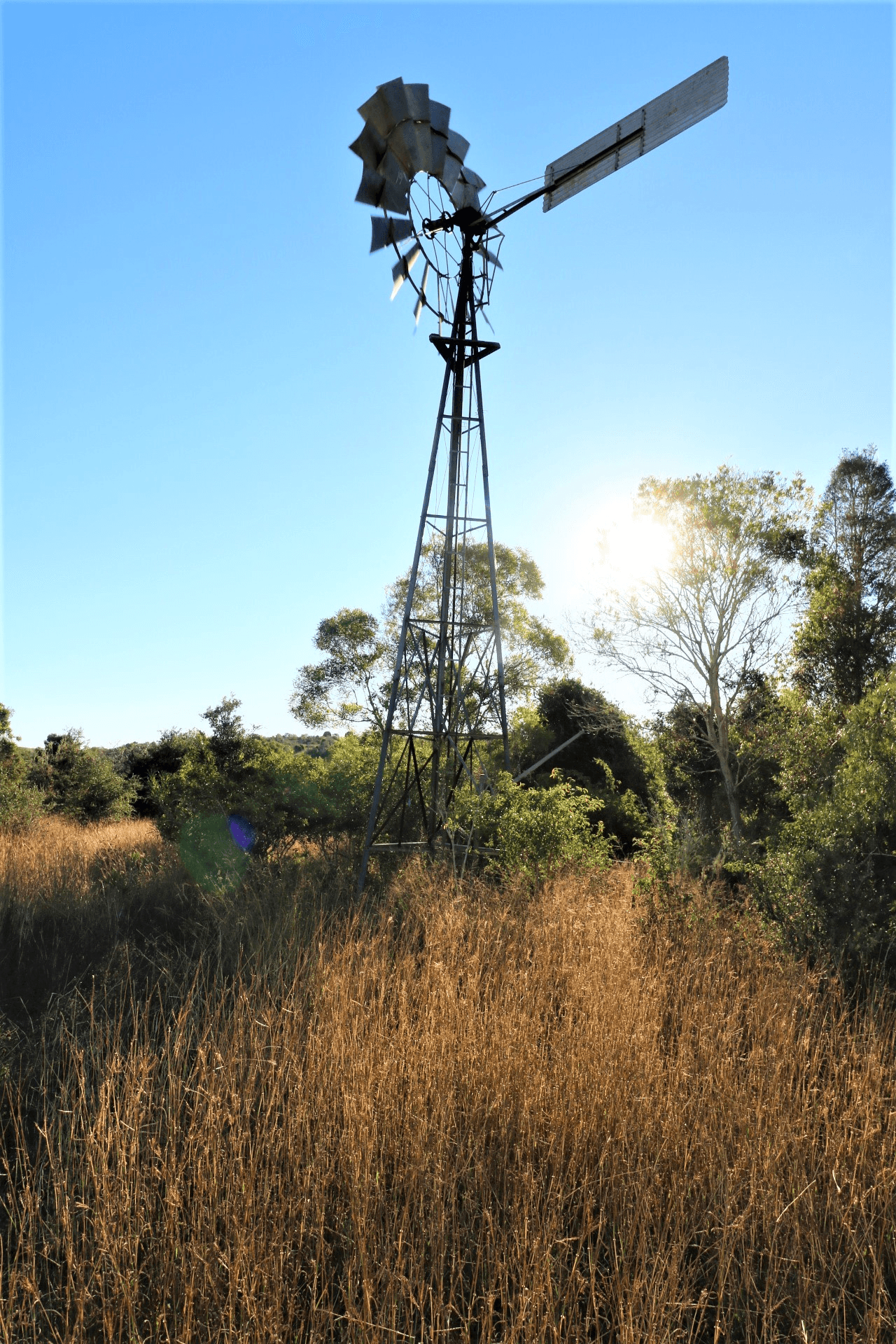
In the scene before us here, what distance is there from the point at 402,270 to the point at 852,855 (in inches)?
344

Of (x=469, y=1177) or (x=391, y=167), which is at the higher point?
(x=391, y=167)

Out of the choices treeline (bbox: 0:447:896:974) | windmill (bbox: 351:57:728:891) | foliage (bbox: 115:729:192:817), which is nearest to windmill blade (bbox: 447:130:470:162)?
windmill (bbox: 351:57:728:891)

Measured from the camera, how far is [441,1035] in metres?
3.94

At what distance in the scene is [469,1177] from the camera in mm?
3350

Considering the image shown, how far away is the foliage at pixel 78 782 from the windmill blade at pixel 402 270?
622 inches

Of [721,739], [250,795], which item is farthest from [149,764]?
[721,739]

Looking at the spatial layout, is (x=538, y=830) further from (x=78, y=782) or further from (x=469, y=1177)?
(x=78, y=782)

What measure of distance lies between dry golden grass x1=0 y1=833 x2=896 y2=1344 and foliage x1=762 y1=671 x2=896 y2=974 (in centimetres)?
115

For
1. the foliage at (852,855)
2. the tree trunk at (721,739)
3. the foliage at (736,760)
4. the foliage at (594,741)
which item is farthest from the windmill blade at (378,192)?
the tree trunk at (721,739)

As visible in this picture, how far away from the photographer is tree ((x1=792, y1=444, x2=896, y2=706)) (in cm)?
2228

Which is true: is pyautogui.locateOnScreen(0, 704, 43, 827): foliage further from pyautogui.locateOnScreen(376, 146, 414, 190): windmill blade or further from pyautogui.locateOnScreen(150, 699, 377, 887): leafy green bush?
pyautogui.locateOnScreen(376, 146, 414, 190): windmill blade

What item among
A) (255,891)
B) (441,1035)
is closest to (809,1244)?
(441,1035)

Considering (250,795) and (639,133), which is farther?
(250,795)

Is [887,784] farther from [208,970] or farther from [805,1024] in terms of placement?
[208,970]
